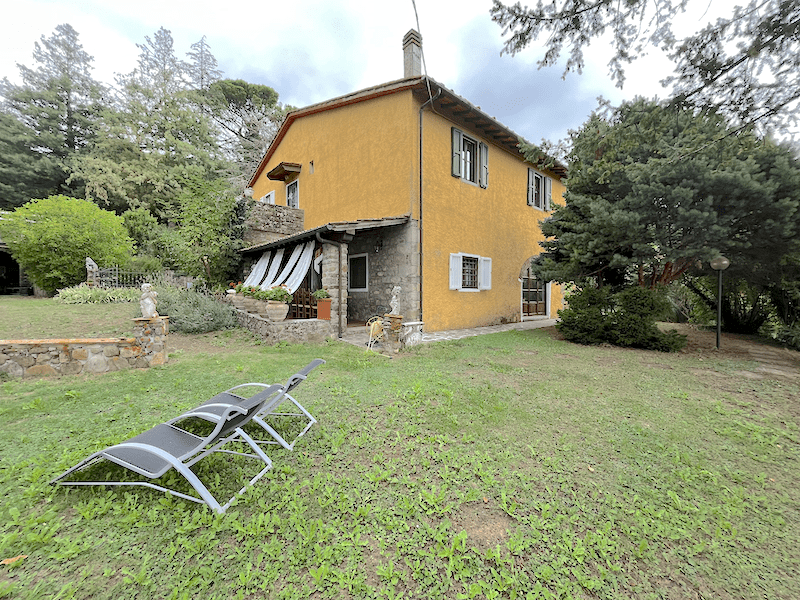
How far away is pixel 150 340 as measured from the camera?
17.4 feet

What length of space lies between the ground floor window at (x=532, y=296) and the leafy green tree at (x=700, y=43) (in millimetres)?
8645

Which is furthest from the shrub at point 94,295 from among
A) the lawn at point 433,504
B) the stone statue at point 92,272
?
the lawn at point 433,504

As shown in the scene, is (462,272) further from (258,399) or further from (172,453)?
(172,453)

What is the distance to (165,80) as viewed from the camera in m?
24.9

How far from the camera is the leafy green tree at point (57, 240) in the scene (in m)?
12.2

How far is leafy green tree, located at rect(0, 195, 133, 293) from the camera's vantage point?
39.9 ft

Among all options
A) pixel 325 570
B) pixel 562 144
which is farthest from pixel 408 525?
pixel 562 144

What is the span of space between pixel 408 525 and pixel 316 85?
3572cm

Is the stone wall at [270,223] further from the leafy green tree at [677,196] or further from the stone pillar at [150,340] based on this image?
the leafy green tree at [677,196]

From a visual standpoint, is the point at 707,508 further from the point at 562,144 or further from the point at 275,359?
the point at 562,144

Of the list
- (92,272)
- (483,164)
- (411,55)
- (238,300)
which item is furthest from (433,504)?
(92,272)

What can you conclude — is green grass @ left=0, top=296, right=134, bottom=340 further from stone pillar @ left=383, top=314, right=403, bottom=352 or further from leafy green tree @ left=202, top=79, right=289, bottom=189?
leafy green tree @ left=202, top=79, right=289, bottom=189

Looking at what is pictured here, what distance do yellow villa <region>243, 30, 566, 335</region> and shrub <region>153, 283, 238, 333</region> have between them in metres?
1.75

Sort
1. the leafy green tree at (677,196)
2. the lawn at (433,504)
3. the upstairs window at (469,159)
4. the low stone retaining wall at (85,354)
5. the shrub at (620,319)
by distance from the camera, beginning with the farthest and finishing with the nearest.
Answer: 1. the upstairs window at (469,159)
2. the shrub at (620,319)
3. the leafy green tree at (677,196)
4. the low stone retaining wall at (85,354)
5. the lawn at (433,504)
